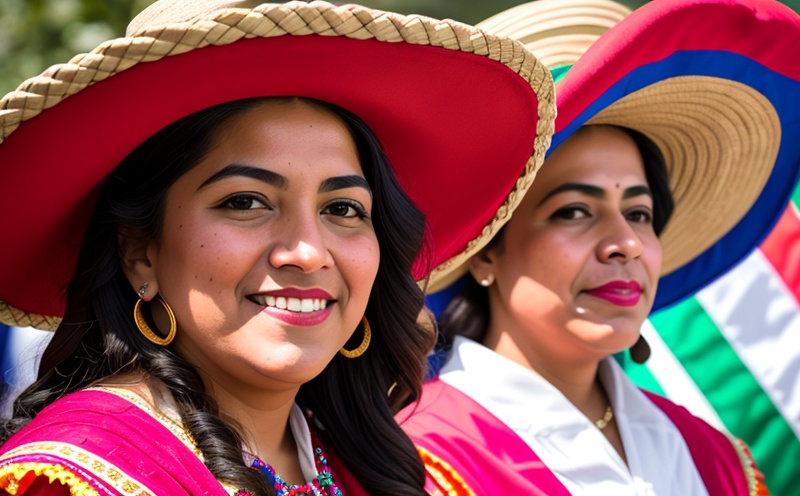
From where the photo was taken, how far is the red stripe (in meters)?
4.59

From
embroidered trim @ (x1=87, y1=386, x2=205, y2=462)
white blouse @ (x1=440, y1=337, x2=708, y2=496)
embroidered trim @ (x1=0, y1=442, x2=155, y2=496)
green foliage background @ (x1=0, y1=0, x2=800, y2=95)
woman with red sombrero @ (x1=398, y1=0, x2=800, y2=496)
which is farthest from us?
green foliage background @ (x1=0, y1=0, x2=800, y2=95)

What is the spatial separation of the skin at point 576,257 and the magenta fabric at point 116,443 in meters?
1.42

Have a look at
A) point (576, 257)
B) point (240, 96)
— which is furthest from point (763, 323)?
point (240, 96)

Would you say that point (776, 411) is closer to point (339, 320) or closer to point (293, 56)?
point (339, 320)

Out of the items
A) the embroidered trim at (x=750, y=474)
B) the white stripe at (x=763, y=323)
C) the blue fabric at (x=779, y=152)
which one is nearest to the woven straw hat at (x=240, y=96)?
the blue fabric at (x=779, y=152)

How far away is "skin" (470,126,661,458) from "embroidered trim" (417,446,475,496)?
0.53 m

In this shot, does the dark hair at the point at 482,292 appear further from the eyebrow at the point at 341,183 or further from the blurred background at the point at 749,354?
the eyebrow at the point at 341,183

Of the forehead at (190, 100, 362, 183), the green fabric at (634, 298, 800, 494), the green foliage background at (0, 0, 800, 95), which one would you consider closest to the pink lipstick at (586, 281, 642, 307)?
the forehead at (190, 100, 362, 183)

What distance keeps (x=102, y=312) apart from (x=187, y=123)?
42 cm

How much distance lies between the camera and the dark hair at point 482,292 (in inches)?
141

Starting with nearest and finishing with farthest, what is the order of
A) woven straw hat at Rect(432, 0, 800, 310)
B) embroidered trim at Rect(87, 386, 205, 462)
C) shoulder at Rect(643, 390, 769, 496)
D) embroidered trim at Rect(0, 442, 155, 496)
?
embroidered trim at Rect(0, 442, 155, 496) < embroidered trim at Rect(87, 386, 205, 462) < woven straw hat at Rect(432, 0, 800, 310) < shoulder at Rect(643, 390, 769, 496)

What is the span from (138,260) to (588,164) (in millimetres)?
1471

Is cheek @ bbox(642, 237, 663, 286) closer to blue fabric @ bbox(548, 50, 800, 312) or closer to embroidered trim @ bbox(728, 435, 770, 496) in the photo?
blue fabric @ bbox(548, 50, 800, 312)

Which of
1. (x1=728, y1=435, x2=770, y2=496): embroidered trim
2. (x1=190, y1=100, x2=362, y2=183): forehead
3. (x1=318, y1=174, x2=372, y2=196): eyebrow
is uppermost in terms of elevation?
(x1=190, y1=100, x2=362, y2=183): forehead
